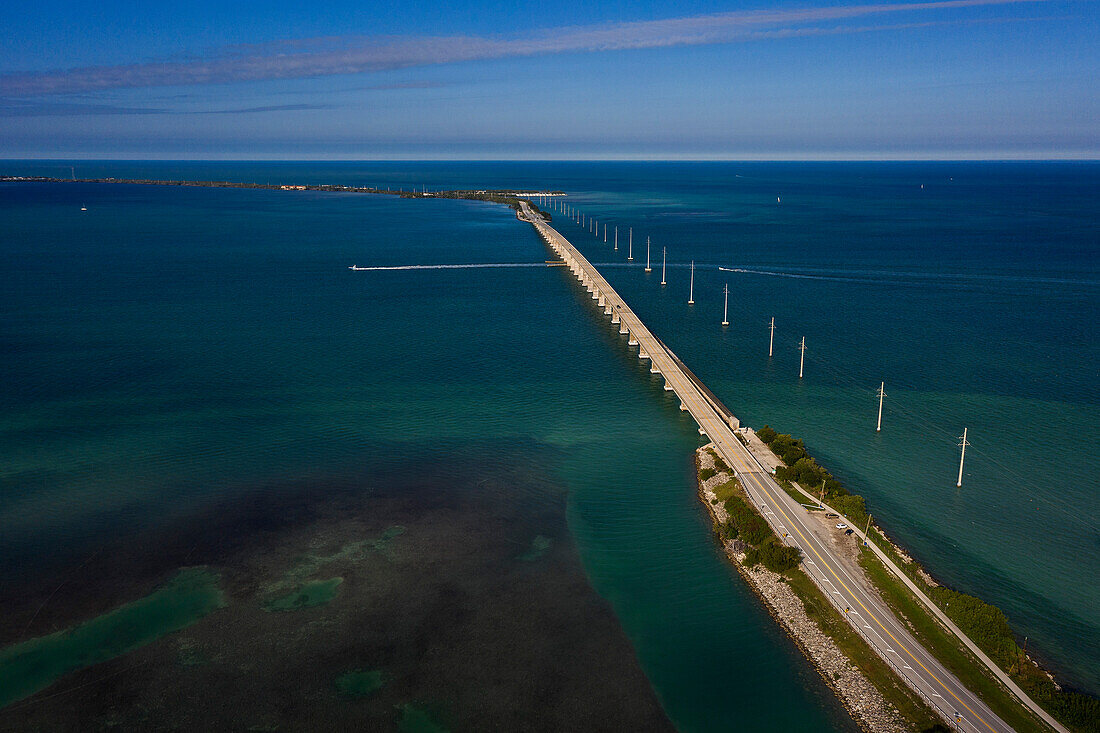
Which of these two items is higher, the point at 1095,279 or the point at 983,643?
the point at 1095,279

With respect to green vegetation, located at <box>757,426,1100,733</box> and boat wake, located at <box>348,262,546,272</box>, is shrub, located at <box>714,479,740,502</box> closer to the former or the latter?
green vegetation, located at <box>757,426,1100,733</box>

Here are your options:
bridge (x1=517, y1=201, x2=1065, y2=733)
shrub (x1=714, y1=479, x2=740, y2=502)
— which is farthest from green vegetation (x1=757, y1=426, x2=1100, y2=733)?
shrub (x1=714, y1=479, x2=740, y2=502)

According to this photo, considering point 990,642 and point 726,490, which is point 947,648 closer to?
point 990,642

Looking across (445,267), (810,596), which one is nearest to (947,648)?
(810,596)

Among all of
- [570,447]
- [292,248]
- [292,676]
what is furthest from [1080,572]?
[292,248]

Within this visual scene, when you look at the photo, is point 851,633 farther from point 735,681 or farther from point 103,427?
point 103,427
